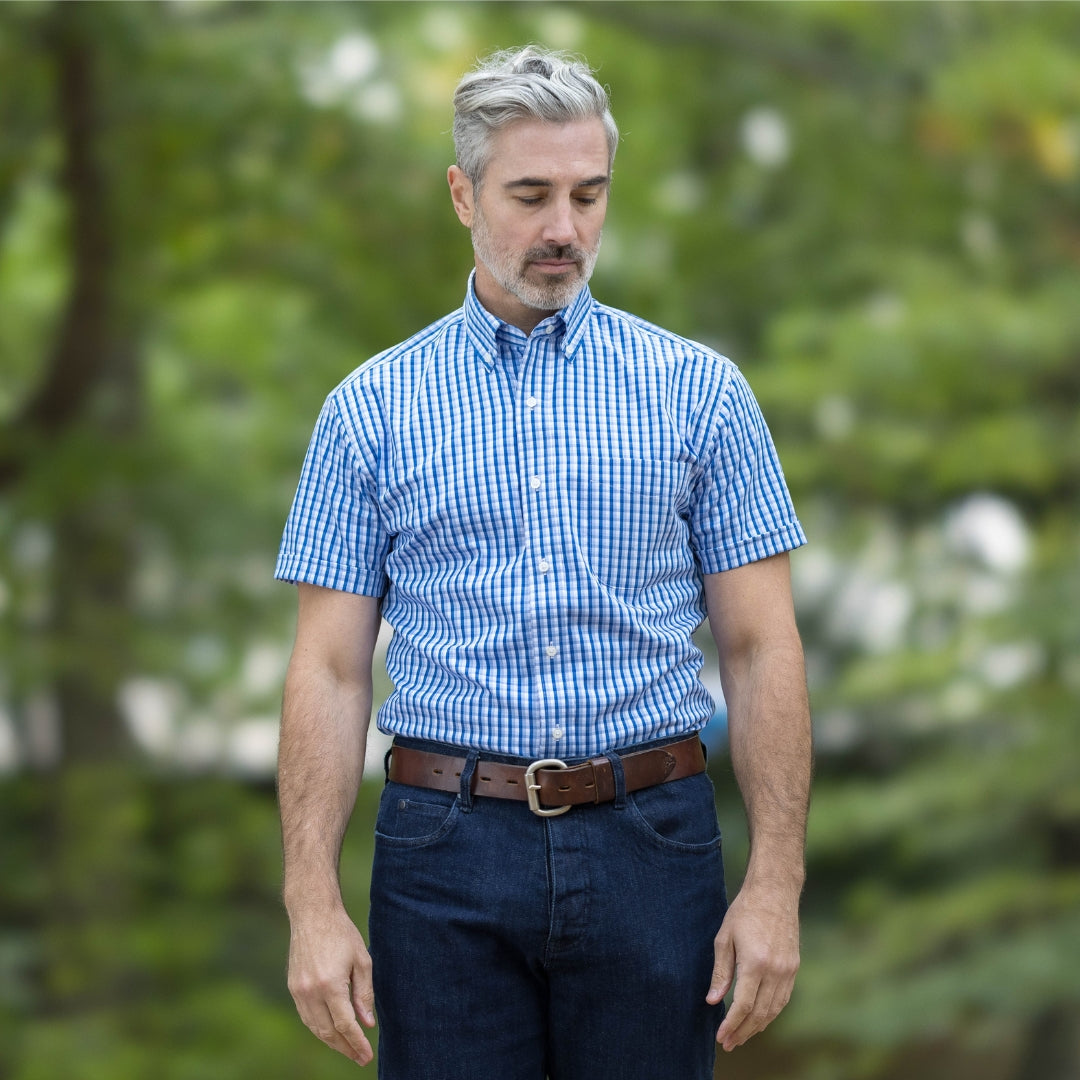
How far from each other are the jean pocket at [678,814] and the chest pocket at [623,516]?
0.19 metres

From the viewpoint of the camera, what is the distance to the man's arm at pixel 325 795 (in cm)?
147

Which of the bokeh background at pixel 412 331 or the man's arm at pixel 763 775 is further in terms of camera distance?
the bokeh background at pixel 412 331

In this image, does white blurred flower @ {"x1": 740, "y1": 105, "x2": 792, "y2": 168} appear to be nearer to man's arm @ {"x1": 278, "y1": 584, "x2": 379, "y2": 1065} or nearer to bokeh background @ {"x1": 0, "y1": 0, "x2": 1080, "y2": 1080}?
bokeh background @ {"x1": 0, "y1": 0, "x2": 1080, "y2": 1080}

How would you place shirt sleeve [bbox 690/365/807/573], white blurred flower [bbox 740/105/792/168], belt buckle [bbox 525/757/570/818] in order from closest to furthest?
belt buckle [bbox 525/757/570/818], shirt sleeve [bbox 690/365/807/573], white blurred flower [bbox 740/105/792/168]

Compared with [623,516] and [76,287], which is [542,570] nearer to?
[623,516]

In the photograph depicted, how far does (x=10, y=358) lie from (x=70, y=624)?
1123mm

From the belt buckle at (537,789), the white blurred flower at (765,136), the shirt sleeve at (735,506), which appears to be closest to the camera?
the belt buckle at (537,789)

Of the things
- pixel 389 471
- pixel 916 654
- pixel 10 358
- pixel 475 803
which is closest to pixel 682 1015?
pixel 475 803

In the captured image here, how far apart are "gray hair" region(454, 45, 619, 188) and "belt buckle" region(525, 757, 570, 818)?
0.58m

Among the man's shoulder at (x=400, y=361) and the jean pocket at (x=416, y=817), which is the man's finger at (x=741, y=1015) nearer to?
the jean pocket at (x=416, y=817)

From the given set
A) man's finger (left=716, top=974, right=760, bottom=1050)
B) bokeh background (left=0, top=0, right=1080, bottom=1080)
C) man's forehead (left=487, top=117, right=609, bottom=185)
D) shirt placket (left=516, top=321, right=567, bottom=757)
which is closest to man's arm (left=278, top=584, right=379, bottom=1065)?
shirt placket (left=516, top=321, right=567, bottom=757)

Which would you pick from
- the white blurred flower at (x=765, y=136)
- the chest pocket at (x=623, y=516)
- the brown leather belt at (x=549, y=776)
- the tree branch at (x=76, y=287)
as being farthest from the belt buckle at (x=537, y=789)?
the white blurred flower at (x=765, y=136)

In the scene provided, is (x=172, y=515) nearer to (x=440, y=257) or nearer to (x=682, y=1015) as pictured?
(x=440, y=257)

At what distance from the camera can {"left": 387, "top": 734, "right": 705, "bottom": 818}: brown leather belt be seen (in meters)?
1.44
